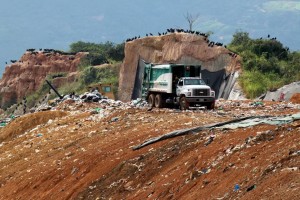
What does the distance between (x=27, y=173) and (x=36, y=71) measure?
6894cm

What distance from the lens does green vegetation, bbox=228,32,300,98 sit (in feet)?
142

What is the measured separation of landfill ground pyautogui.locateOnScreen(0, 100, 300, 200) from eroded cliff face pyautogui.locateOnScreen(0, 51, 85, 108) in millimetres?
61428

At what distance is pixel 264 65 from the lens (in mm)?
46906

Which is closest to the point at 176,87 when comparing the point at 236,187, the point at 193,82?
the point at 193,82

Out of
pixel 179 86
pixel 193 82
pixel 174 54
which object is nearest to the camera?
pixel 193 82

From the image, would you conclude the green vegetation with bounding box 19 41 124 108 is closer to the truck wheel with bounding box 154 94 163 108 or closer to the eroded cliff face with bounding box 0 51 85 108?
the eroded cliff face with bounding box 0 51 85 108

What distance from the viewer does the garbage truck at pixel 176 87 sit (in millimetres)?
27484

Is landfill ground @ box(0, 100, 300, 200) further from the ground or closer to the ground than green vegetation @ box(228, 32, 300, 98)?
closer to the ground

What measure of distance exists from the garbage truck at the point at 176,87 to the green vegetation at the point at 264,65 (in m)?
9.60

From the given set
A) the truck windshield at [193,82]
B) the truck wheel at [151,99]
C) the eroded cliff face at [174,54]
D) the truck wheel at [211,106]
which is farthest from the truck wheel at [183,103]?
the eroded cliff face at [174,54]

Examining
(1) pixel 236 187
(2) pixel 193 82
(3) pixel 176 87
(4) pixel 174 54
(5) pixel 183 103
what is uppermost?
(4) pixel 174 54

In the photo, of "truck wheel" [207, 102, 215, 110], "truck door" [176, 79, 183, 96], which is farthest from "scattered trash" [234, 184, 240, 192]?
"truck door" [176, 79, 183, 96]

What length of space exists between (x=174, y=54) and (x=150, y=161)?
3688cm

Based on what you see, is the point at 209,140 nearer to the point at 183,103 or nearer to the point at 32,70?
the point at 183,103
